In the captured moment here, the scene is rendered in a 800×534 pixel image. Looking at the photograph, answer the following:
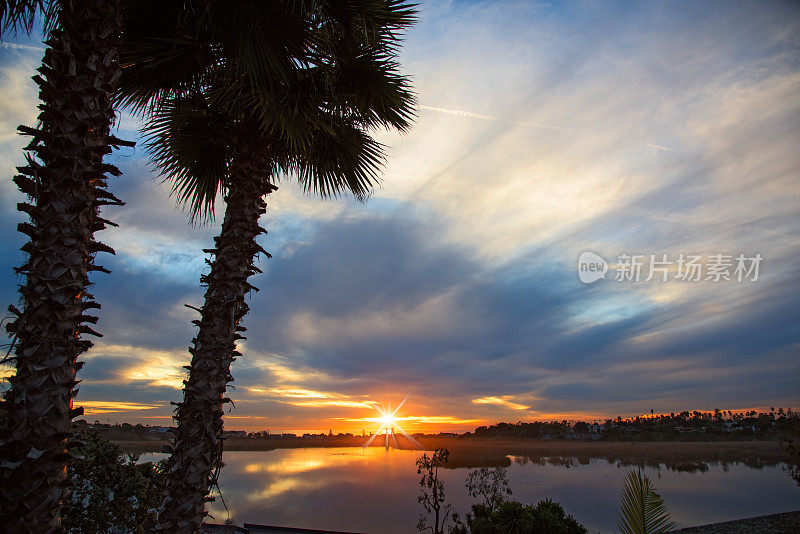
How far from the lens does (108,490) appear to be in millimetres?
9250

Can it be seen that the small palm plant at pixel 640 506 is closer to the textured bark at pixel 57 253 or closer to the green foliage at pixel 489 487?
the textured bark at pixel 57 253

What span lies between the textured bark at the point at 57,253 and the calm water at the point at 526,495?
22900 millimetres

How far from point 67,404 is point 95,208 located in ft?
5.28

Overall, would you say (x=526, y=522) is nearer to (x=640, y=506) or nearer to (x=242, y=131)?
(x=640, y=506)

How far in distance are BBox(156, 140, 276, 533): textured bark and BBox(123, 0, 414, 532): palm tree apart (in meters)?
0.01

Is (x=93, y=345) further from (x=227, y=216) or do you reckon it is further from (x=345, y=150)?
(x=345, y=150)

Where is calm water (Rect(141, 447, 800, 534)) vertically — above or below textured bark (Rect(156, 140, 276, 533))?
below

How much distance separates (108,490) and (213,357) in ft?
25.4

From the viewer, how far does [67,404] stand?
302cm

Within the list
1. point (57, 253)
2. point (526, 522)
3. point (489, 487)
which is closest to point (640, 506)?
point (526, 522)

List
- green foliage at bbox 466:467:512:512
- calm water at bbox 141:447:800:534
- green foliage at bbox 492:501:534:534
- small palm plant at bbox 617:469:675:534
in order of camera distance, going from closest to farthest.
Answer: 1. small palm plant at bbox 617:469:675:534
2. green foliage at bbox 492:501:534:534
3. green foliage at bbox 466:467:512:512
4. calm water at bbox 141:447:800:534

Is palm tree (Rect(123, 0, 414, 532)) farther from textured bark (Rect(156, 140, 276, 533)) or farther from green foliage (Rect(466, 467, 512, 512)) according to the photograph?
green foliage (Rect(466, 467, 512, 512))

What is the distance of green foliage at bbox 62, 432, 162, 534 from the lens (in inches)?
340

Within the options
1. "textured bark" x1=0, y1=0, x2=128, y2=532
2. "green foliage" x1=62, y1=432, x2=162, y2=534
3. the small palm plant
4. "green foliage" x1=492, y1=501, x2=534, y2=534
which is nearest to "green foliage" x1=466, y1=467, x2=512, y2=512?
"green foliage" x1=492, y1=501, x2=534, y2=534
